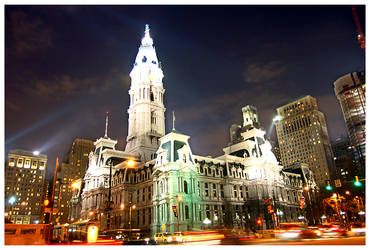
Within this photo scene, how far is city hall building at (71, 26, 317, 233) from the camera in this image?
2116 inches

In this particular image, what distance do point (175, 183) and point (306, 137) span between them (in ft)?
335

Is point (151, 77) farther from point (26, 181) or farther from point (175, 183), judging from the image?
point (26, 181)

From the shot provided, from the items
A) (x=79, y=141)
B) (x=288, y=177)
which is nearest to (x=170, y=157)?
(x=288, y=177)

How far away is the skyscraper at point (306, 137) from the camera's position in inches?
4985

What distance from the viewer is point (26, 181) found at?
149m

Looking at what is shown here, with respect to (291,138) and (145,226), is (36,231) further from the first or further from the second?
(291,138)

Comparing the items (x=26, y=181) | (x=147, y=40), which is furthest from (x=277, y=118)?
(x=26, y=181)

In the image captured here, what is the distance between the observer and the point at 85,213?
69625mm

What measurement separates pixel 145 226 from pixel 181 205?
11.1m

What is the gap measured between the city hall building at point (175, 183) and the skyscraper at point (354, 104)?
150 ft

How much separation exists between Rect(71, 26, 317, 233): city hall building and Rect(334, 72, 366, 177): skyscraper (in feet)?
150

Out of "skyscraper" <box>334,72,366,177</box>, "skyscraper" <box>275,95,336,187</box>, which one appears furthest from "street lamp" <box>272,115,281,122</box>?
"skyscraper" <box>334,72,366,177</box>

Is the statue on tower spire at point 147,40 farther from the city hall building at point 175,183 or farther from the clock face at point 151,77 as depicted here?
the clock face at point 151,77

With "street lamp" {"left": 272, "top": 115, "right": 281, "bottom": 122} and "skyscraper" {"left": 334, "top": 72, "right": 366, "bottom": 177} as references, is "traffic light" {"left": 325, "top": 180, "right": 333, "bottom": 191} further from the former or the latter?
"street lamp" {"left": 272, "top": 115, "right": 281, "bottom": 122}
